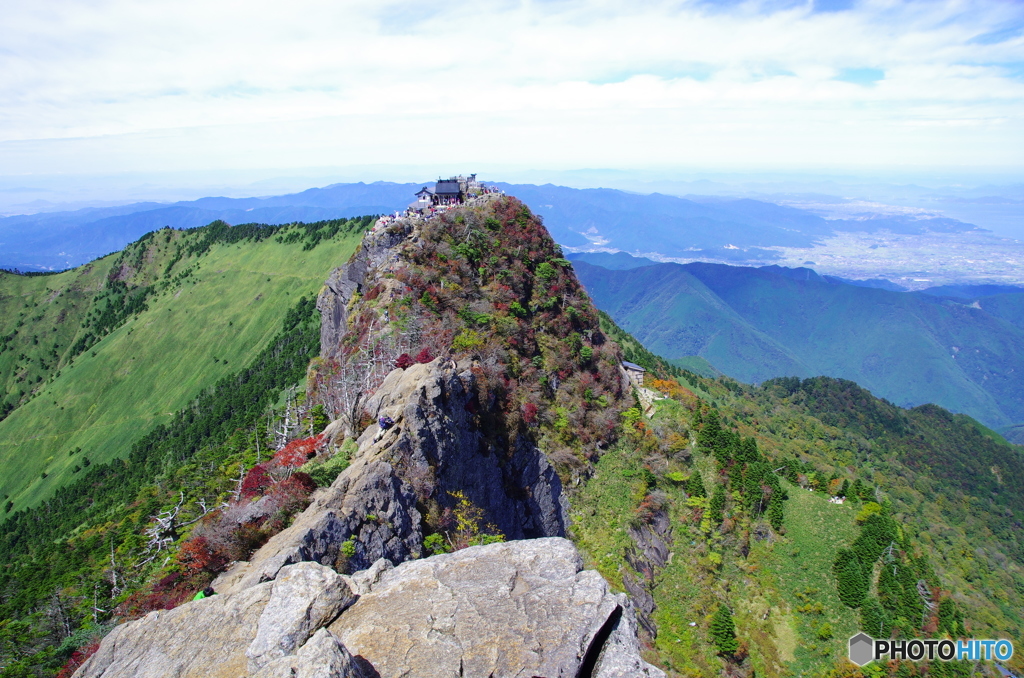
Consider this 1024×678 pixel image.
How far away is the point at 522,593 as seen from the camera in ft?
43.8

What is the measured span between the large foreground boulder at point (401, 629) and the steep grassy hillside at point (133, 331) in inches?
3687

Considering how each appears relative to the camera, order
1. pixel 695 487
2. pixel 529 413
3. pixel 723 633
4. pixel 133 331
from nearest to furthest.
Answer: pixel 723 633 < pixel 529 413 < pixel 695 487 < pixel 133 331

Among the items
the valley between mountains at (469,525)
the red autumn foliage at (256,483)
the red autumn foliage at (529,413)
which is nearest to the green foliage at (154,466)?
the valley between mountains at (469,525)

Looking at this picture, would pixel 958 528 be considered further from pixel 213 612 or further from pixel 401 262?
pixel 213 612

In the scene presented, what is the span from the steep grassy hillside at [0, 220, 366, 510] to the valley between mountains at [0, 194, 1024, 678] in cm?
904

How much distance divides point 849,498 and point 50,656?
52.8 m

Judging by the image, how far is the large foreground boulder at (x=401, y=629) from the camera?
1116 centimetres

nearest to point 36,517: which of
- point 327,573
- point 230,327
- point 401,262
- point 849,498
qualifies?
point 230,327

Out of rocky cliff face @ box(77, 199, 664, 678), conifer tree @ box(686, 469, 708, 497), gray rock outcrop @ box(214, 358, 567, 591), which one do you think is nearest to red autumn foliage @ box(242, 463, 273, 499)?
rocky cliff face @ box(77, 199, 664, 678)

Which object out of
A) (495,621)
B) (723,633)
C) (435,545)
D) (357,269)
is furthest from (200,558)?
(357,269)

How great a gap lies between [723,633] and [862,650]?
30.3ft

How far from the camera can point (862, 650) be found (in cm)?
3195

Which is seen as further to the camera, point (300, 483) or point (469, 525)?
point (469, 525)

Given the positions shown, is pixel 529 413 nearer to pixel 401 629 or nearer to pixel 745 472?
pixel 745 472
